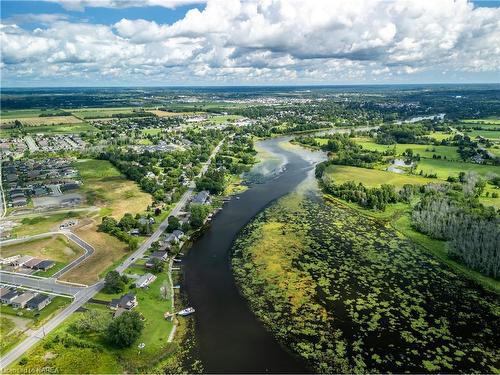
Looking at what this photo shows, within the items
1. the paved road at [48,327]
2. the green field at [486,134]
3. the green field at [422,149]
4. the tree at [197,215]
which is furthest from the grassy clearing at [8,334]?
the green field at [486,134]

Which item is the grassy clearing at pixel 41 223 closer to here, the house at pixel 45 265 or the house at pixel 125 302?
the house at pixel 45 265

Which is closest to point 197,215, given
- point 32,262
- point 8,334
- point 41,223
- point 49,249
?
point 49,249

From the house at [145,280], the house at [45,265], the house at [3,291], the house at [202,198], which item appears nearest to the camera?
the house at [3,291]

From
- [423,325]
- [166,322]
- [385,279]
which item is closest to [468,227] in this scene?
[385,279]

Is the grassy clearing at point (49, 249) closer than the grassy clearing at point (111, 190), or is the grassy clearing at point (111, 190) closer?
the grassy clearing at point (49, 249)

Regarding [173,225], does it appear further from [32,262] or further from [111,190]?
[111,190]

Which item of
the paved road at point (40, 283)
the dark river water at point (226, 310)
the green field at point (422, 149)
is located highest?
the green field at point (422, 149)

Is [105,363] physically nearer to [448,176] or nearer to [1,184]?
[1,184]

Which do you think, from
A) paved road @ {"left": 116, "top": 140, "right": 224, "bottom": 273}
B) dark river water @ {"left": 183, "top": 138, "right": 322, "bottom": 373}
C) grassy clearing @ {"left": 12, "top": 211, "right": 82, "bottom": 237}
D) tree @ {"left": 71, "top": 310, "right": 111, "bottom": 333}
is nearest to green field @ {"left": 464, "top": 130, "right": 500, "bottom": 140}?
dark river water @ {"left": 183, "top": 138, "right": 322, "bottom": 373}

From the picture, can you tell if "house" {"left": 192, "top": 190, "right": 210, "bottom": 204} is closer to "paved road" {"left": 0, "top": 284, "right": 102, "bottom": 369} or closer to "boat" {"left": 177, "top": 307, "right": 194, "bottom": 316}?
"paved road" {"left": 0, "top": 284, "right": 102, "bottom": 369}
